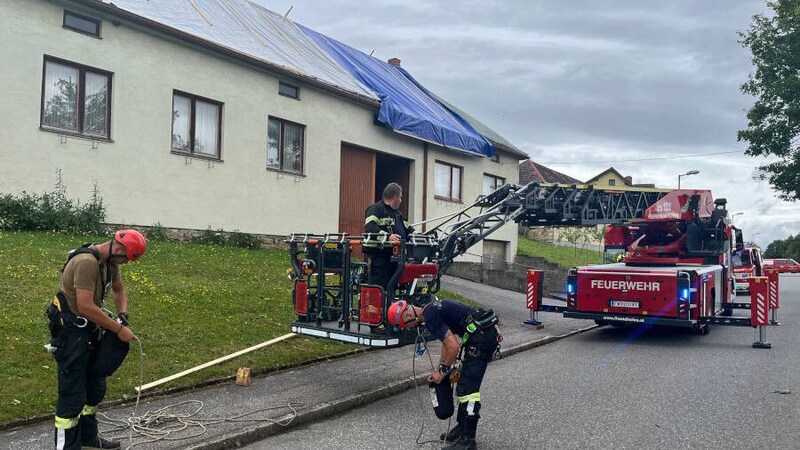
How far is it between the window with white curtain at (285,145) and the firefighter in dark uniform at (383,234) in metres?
9.93

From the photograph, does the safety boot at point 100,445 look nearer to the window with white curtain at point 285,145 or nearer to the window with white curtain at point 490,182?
the window with white curtain at point 285,145

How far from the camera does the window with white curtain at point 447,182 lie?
933 inches

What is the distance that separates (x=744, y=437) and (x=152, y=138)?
13.0 m

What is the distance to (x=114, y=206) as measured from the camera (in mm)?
13945

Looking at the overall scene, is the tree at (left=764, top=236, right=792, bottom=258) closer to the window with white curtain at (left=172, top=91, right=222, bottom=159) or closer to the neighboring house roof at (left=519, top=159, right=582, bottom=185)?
the neighboring house roof at (left=519, top=159, right=582, bottom=185)

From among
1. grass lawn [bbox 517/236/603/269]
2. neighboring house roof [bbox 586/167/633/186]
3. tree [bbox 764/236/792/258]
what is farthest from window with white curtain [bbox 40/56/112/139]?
tree [bbox 764/236/792/258]

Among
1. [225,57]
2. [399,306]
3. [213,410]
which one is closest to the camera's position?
[399,306]

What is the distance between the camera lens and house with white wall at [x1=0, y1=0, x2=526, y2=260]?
1283 cm

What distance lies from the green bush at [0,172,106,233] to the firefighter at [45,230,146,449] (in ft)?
27.8

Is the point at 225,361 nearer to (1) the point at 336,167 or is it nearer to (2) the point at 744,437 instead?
(2) the point at 744,437

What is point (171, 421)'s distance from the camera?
6.05 m

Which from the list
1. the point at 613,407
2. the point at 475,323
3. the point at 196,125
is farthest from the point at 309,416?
the point at 196,125

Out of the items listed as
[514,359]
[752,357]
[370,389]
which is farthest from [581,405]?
[752,357]

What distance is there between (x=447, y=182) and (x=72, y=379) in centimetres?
2000
